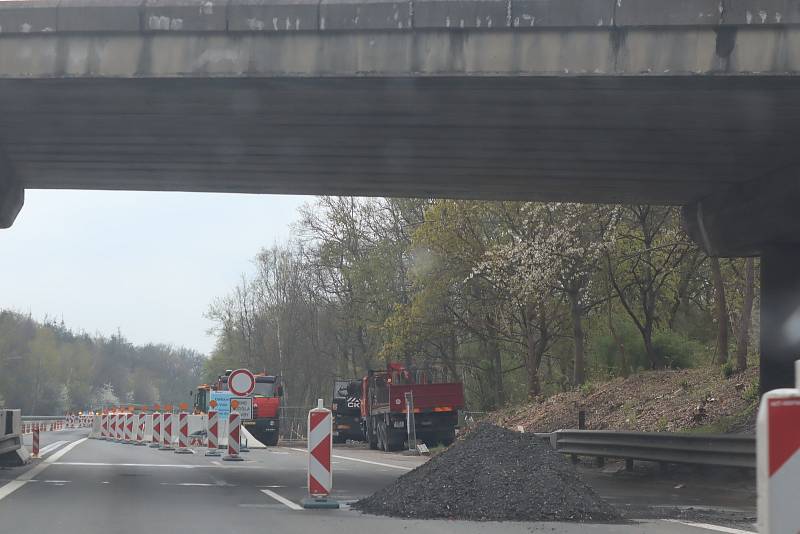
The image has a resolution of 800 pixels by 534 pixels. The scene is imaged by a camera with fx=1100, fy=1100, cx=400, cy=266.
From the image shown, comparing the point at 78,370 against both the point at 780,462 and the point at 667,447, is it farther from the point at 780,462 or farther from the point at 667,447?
the point at 780,462

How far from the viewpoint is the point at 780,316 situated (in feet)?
68.7

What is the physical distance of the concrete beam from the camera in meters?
19.7

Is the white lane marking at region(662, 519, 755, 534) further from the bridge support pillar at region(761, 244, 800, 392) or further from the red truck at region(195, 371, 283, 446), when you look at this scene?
the red truck at region(195, 371, 283, 446)

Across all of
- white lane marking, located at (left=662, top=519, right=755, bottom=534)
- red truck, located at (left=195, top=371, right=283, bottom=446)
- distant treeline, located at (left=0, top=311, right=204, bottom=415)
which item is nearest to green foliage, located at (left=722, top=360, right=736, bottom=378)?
white lane marking, located at (left=662, top=519, right=755, bottom=534)

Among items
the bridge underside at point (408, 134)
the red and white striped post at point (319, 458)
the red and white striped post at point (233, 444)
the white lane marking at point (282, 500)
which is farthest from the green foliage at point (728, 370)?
the red and white striped post at point (319, 458)

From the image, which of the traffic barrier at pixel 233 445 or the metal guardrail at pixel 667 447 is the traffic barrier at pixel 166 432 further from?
the metal guardrail at pixel 667 447

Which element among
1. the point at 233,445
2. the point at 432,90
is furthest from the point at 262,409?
the point at 432,90

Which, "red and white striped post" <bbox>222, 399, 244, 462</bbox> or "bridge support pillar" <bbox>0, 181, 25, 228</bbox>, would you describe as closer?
"bridge support pillar" <bbox>0, 181, 25, 228</bbox>

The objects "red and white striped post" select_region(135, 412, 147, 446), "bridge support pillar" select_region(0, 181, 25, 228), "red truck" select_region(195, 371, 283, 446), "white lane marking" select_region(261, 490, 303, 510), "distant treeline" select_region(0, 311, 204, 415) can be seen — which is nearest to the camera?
"white lane marking" select_region(261, 490, 303, 510)

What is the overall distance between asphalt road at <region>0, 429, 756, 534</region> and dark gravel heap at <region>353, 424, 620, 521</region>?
1.60ft

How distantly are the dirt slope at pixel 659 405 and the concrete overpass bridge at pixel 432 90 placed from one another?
2239 millimetres

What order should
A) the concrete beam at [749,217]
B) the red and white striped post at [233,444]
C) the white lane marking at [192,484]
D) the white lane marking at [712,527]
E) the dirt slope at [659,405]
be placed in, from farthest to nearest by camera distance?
the red and white striped post at [233,444]
the dirt slope at [659,405]
the concrete beam at [749,217]
the white lane marking at [192,484]
the white lane marking at [712,527]

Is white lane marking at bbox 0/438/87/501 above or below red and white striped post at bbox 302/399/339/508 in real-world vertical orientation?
below

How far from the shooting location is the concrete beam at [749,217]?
19.7 m
